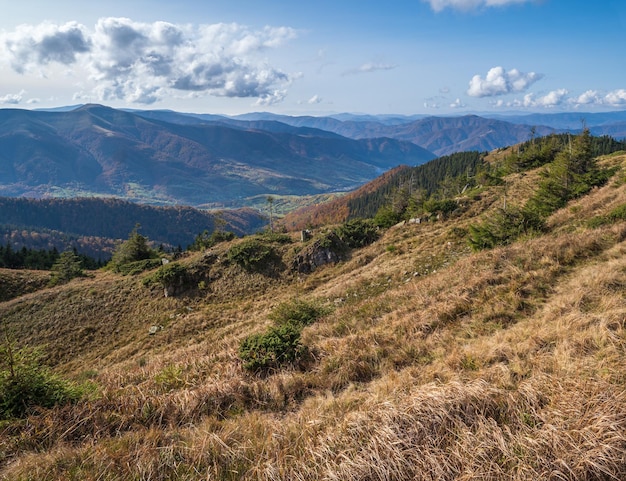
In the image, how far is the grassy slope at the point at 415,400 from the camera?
375 centimetres

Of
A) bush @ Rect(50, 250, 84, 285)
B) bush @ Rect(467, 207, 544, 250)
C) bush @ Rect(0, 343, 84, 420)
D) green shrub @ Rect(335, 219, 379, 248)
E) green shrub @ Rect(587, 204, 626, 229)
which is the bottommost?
bush @ Rect(50, 250, 84, 285)

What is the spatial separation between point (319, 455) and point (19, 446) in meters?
4.68

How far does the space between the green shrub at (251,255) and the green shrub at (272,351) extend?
21.9m

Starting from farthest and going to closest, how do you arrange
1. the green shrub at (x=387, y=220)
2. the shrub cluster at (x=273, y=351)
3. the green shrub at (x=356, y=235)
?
the green shrub at (x=387, y=220)
the green shrub at (x=356, y=235)
the shrub cluster at (x=273, y=351)

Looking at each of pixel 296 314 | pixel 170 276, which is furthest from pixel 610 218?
pixel 170 276

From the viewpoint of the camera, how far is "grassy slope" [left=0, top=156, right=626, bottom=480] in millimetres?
3752

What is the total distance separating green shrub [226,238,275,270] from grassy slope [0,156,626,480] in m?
19.4

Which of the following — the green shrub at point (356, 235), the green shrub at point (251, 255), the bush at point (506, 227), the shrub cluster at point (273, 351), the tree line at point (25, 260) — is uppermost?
the bush at point (506, 227)

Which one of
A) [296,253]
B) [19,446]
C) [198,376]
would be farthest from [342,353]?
[296,253]

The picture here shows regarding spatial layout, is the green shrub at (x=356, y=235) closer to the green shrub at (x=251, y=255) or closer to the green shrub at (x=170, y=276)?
the green shrub at (x=251, y=255)

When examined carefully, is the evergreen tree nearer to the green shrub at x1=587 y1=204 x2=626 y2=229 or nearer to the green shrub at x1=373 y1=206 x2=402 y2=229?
the green shrub at x1=373 y1=206 x2=402 y2=229

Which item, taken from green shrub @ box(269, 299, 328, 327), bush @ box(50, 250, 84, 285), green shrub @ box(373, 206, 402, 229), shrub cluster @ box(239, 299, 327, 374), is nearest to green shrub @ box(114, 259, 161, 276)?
bush @ box(50, 250, 84, 285)

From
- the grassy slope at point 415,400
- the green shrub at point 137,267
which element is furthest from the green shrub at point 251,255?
the grassy slope at point 415,400

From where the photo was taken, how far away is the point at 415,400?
15.1 ft
